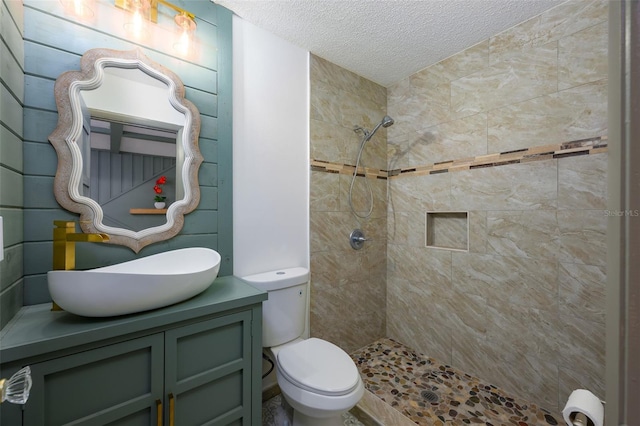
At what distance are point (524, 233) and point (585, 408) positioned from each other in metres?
1.30

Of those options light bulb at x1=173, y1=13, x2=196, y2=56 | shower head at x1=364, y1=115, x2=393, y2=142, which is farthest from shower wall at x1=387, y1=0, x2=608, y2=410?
light bulb at x1=173, y1=13, x2=196, y2=56

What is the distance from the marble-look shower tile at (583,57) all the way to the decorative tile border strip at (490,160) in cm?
33

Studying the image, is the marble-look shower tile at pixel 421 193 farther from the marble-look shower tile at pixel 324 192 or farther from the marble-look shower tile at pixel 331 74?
the marble-look shower tile at pixel 331 74

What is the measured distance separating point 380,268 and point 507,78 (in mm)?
1655

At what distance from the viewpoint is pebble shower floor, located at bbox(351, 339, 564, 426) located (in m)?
1.52

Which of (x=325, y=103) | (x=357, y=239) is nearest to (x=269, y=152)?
(x=325, y=103)

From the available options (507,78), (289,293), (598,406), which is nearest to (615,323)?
(598,406)

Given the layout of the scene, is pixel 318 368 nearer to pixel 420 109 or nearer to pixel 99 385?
pixel 99 385

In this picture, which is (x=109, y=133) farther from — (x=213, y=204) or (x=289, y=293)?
(x=289, y=293)

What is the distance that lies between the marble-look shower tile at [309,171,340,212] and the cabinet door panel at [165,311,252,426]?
3.21 feet

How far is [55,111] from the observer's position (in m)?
1.13

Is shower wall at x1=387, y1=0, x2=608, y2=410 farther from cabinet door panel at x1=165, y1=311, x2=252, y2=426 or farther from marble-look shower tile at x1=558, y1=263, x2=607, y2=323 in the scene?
cabinet door panel at x1=165, y1=311, x2=252, y2=426

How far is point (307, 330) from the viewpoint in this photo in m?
1.89

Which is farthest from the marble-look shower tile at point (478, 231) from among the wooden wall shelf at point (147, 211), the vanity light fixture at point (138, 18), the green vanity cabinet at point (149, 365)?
the vanity light fixture at point (138, 18)
